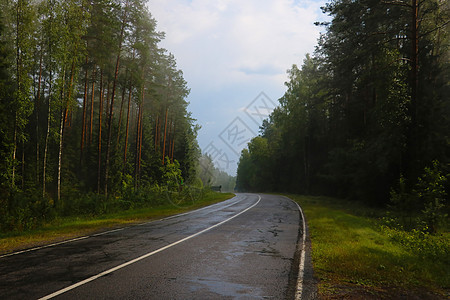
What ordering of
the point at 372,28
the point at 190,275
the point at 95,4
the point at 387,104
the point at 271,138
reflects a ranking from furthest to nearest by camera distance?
1. the point at 271,138
2. the point at 95,4
3. the point at 372,28
4. the point at 387,104
5. the point at 190,275

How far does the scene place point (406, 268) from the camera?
273 inches

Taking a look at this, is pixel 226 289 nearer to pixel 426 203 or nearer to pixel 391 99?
pixel 426 203

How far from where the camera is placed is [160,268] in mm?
6434

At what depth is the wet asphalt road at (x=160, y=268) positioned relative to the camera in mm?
5008

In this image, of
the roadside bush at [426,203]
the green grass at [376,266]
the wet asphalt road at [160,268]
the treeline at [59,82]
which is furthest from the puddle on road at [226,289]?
the treeline at [59,82]

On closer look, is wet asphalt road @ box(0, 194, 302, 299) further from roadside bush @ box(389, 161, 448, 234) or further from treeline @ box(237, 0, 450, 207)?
treeline @ box(237, 0, 450, 207)

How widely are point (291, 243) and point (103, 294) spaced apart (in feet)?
20.4

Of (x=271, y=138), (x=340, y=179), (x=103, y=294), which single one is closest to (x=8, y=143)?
(x=103, y=294)

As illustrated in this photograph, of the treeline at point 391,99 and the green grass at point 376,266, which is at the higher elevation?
the treeline at point 391,99

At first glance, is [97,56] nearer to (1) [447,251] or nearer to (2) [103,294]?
(2) [103,294]

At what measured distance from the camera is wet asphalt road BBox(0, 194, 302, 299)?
197 inches

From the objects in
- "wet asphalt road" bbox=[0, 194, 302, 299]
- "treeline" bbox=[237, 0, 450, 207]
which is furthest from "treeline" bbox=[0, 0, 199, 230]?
"treeline" bbox=[237, 0, 450, 207]

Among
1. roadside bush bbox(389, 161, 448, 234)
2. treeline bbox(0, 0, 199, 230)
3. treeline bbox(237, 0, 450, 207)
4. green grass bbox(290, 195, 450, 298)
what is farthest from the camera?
treeline bbox(0, 0, 199, 230)

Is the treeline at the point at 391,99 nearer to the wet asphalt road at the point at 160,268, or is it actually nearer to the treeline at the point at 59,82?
the wet asphalt road at the point at 160,268
